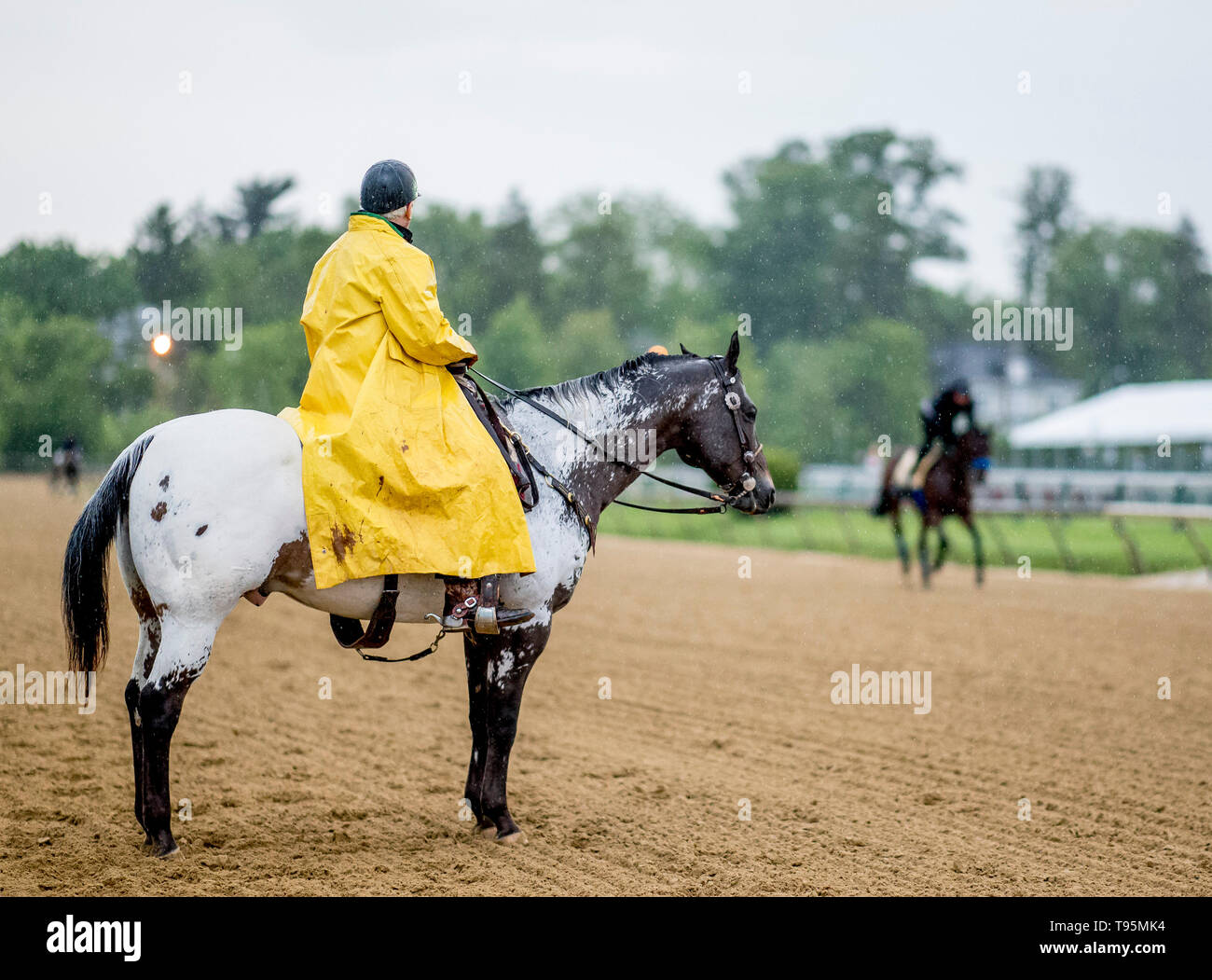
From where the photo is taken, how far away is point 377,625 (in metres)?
4.22

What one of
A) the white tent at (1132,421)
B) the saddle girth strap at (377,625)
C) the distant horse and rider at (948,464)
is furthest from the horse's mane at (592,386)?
the white tent at (1132,421)

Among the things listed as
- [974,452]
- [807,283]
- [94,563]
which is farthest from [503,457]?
[807,283]

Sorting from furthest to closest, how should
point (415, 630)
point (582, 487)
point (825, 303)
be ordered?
point (825, 303)
point (415, 630)
point (582, 487)

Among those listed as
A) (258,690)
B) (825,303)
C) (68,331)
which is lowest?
(258,690)

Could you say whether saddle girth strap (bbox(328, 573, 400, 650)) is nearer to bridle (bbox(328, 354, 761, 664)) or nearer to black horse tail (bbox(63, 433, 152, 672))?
bridle (bbox(328, 354, 761, 664))

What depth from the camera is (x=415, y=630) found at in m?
10.2

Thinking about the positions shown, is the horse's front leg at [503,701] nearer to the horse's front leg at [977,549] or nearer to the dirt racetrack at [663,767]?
the dirt racetrack at [663,767]

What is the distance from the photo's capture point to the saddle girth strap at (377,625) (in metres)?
4.13

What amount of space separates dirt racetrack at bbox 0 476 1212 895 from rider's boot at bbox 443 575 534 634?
3.03 feet

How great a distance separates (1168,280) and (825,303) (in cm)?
1741

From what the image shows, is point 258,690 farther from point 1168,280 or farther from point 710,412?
point 1168,280

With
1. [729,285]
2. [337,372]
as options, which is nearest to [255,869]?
[337,372]

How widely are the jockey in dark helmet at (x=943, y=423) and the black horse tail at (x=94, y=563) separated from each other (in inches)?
473
